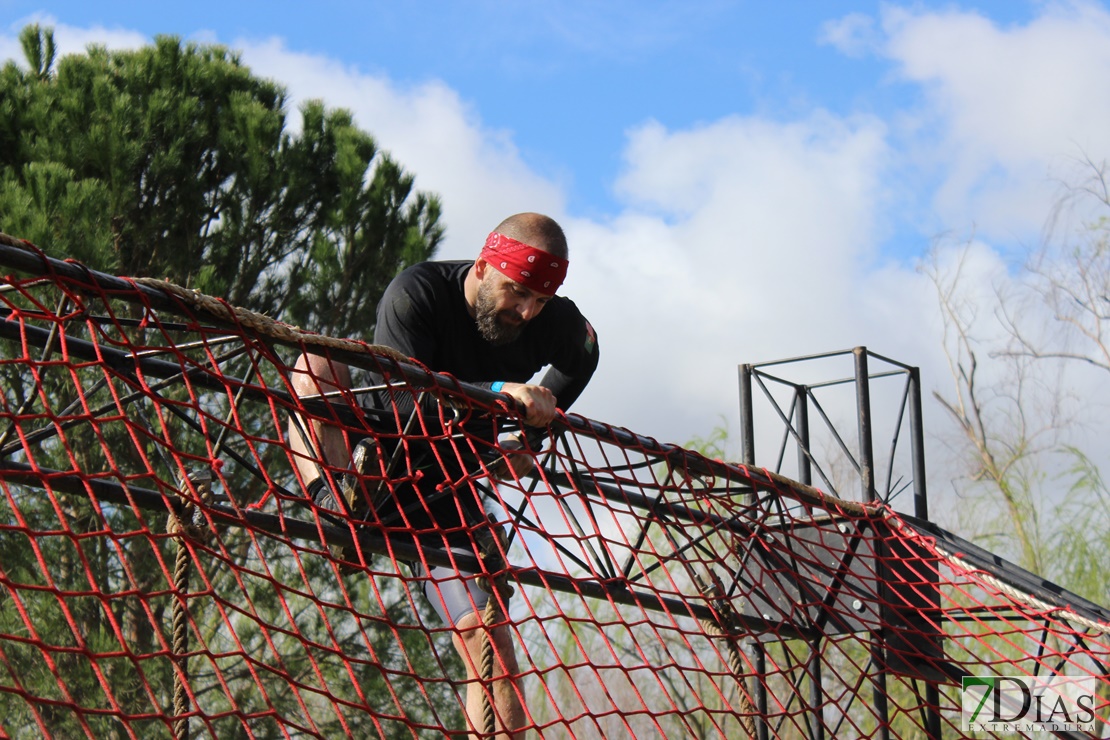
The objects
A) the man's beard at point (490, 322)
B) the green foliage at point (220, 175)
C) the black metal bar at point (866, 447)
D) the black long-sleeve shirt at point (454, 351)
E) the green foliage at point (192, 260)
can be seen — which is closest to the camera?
the black long-sleeve shirt at point (454, 351)

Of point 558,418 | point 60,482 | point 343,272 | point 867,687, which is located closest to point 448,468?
point 558,418

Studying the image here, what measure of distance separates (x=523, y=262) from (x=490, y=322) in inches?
8.2

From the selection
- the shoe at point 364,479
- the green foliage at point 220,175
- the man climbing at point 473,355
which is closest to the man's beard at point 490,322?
the man climbing at point 473,355

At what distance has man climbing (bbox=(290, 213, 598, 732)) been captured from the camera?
3.19 m

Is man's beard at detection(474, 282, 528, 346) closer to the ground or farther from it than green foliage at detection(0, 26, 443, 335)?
closer to the ground

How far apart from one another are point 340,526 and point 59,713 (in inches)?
191

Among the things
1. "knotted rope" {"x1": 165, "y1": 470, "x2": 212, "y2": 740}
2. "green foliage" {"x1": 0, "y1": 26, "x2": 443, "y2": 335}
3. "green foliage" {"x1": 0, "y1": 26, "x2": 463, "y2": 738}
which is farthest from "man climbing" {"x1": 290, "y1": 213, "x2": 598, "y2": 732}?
"green foliage" {"x1": 0, "y1": 26, "x2": 443, "y2": 335}

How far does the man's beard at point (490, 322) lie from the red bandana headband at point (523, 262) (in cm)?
8

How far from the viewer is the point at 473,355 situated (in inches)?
142

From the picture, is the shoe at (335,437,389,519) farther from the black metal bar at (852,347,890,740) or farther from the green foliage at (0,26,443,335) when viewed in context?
the green foliage at (0,26,443,335)

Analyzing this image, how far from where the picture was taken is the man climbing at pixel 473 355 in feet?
10.5

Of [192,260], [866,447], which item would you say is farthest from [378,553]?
[192,260]

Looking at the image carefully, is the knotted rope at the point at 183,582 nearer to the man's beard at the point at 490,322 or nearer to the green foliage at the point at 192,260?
the man's beard at the point at 490,322

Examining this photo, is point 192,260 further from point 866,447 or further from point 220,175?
point 866,447
